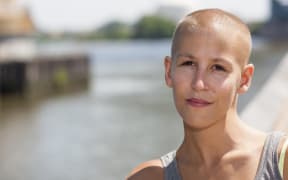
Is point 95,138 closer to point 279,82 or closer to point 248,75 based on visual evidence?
point 279,82

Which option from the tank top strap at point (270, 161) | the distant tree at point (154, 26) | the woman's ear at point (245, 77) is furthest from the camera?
the distant tree at point (154, 26)

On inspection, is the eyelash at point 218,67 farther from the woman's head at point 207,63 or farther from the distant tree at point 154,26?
the distant tree at point 154,26

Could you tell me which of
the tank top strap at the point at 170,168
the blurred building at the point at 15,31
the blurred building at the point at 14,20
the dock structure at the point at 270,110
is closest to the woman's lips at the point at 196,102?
the tank top strap at the point at 170,168

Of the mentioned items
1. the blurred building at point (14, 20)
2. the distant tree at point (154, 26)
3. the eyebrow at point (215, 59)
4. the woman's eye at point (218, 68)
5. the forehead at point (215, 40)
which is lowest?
the distant tree at point (154, 26)

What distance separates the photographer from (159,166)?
170 centimetres

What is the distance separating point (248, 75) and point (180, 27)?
0.24 m

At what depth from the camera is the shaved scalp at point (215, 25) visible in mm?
1576

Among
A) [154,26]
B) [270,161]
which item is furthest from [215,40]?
[154,26]

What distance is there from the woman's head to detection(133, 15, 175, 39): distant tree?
496 feet

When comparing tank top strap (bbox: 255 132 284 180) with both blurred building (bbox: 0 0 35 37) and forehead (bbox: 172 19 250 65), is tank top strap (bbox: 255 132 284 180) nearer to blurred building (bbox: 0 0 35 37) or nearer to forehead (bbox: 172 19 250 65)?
forehead (bbox: 172 19 250 65)

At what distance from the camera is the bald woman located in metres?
1.57

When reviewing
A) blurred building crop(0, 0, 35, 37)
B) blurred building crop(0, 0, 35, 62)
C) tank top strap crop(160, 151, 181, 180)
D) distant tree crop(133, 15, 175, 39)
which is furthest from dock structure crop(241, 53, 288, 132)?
distant tree crop(133, 15, 175, 39)

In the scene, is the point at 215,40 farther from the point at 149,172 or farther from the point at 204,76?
the point at 149,172

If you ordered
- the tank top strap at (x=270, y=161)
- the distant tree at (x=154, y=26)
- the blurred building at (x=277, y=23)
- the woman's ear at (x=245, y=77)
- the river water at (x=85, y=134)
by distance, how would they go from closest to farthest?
the tank top strap at (x=270, y=161) → the woman's ear at (x=245, y=77) → the river water at (x=85, y=134) → the blurred building at (x=277, y=23) → the distant tree at (x=154, y=26)
